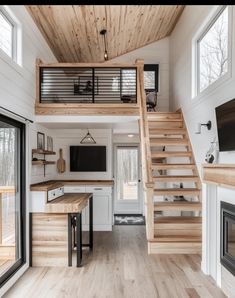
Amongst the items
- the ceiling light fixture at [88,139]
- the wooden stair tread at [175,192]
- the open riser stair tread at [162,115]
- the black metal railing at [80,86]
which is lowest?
the wooden stair tread at [175,192]

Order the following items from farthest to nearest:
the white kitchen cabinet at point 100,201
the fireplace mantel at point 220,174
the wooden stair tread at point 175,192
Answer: the white kitchen cabinet at point 100,201 → the wooden stair tread at point 175,192 → the fireplace mantel at point 220,174

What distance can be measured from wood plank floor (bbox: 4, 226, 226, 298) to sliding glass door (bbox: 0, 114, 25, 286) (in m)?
0.30

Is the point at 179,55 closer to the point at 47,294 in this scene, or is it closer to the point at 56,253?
the point at 56,253

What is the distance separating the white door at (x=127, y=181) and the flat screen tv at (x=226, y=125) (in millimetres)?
5284

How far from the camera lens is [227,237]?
3.40 metres

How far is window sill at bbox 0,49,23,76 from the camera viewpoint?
3.43 meters

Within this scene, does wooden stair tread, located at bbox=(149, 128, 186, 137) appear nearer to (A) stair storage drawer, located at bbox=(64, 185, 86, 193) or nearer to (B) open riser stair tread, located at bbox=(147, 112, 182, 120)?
(B) open riser stair tread, located at bbox=(147, 112, 182, 120)

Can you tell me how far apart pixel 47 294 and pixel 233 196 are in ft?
7.79

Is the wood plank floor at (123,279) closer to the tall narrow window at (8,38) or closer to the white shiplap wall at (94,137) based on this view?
the white shiplap wall at (94,137)

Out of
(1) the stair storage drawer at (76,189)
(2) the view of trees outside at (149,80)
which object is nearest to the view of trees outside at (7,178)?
(1) the stair storage drawer at (76,189)

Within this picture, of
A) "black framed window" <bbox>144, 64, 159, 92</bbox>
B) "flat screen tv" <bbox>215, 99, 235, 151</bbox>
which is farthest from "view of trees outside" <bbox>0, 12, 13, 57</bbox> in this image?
"black framed window" <bbox>144, 64, 159, 92</bbox>

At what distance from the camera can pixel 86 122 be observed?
17.3ft

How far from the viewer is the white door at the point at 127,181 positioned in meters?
8.64

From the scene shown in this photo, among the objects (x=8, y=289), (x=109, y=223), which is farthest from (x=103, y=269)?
(x=109, y=223)
